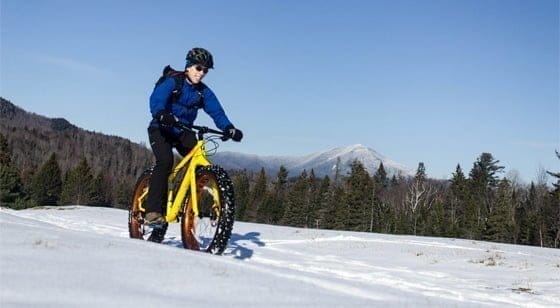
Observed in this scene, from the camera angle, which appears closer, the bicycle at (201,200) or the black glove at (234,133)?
the bicycle at (201,200)

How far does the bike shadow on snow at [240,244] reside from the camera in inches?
297

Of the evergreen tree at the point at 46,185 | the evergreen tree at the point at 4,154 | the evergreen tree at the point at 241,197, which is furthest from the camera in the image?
the evergreen tree at the point at 241,197

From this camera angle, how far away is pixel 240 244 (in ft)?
30.8

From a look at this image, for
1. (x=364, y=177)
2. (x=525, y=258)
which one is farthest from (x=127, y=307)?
(x=364, y=177)

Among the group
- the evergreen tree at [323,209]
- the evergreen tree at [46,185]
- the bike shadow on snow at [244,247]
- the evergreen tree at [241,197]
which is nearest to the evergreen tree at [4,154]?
the evergreen tree at [46,185]

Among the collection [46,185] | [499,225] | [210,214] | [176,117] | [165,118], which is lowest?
[210,214]

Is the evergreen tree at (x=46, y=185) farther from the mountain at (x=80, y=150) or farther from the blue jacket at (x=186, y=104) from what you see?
the blue jacket at (x=186, y=104)

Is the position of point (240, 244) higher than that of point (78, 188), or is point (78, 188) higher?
point (78, 188)

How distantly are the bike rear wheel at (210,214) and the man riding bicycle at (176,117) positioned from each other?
1.40ft

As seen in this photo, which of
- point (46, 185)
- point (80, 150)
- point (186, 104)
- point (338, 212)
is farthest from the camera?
point (80, 150)

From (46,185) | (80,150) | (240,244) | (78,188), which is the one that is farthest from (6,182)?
(80,150)

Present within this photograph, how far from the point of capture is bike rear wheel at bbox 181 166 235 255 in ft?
19.4

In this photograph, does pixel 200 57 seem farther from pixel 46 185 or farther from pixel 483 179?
pixel 483 179

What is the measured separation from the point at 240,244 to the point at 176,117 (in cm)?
345
